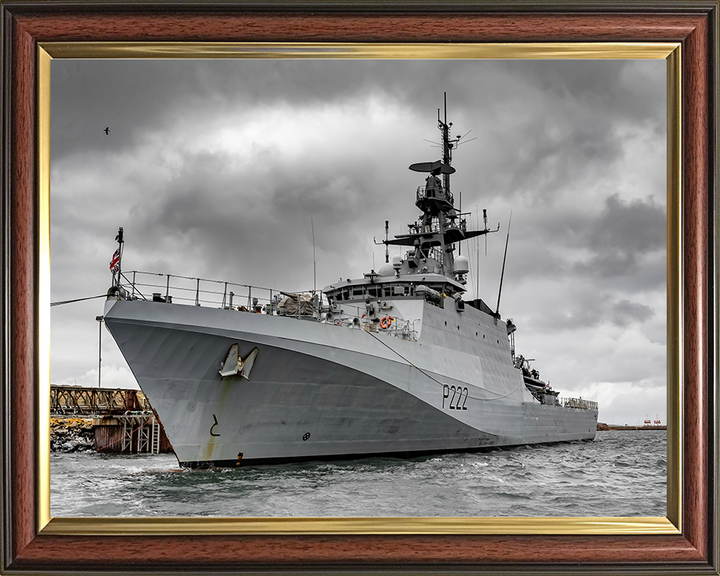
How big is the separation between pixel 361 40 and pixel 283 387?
28.0ft

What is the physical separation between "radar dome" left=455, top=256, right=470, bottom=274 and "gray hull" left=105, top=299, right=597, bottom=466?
6672mm

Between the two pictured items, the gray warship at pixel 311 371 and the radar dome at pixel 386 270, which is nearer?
the gray warship at pixel 311 371

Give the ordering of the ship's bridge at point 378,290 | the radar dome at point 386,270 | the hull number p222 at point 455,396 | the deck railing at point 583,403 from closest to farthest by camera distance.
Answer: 1. the deck railing at point 583,403
2. the hull number p222 at point 455,396
3. the ship's bridge at point 378,290
4. the radar dome at point 386,270

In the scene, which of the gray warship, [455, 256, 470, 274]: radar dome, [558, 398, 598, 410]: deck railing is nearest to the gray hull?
A: the gray warship

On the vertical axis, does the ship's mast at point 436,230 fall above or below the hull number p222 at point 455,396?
above

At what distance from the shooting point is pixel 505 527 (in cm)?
335

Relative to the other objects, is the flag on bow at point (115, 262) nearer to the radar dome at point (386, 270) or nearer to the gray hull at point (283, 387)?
the gray hull at point (283, 387)

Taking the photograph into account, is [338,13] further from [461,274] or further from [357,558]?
[461,274]

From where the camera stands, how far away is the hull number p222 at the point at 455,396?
49.8 feet

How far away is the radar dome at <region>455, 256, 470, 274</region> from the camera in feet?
70.9

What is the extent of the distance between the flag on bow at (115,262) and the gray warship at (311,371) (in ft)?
1.80

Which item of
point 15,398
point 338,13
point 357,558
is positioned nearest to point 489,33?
point 338,13

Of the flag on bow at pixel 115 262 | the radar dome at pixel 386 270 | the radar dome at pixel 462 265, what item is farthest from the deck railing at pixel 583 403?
the radar dome at pixel 462 265

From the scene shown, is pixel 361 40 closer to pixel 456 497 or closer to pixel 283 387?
pixel 456 497
